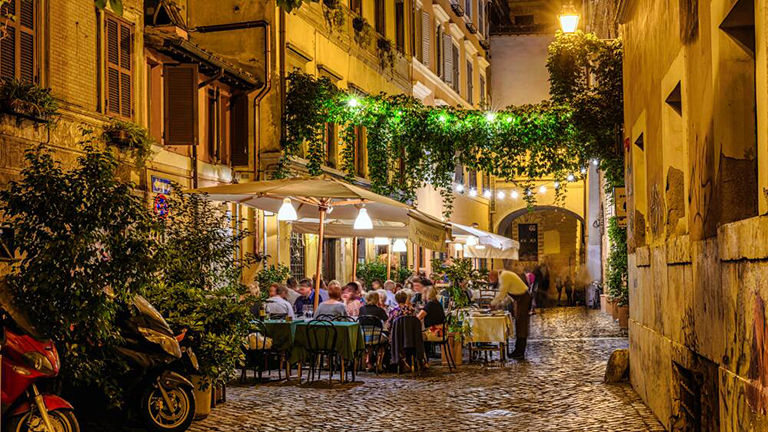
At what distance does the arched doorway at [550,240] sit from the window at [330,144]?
73.3 feet

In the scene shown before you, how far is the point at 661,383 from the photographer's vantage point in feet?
30.8

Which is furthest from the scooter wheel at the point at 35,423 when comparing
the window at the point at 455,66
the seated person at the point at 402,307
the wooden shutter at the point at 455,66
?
the wooden shutter at the point at 455,66

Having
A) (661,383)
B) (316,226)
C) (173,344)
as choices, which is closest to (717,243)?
(661,383)

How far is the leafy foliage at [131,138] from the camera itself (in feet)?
45.8

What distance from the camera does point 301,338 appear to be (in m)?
13.0

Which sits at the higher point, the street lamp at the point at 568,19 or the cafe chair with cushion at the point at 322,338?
the street lamp at the point at 568,19

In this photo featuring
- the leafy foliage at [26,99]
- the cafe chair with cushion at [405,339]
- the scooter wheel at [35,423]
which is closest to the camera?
the scooter wheel at [35,423]

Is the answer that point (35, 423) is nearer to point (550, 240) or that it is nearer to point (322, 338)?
point (322, 338)

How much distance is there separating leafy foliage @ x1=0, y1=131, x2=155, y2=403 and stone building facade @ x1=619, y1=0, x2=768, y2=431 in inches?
182

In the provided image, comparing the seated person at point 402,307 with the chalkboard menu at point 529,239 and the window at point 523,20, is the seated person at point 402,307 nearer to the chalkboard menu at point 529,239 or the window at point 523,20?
the chalkboard menu at point 529,239

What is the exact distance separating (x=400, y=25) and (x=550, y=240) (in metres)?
20.3

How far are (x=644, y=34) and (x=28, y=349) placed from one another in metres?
7.34

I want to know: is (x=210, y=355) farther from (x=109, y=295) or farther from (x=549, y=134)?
(x=549, y=134)

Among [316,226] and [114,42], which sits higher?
[114,42]
